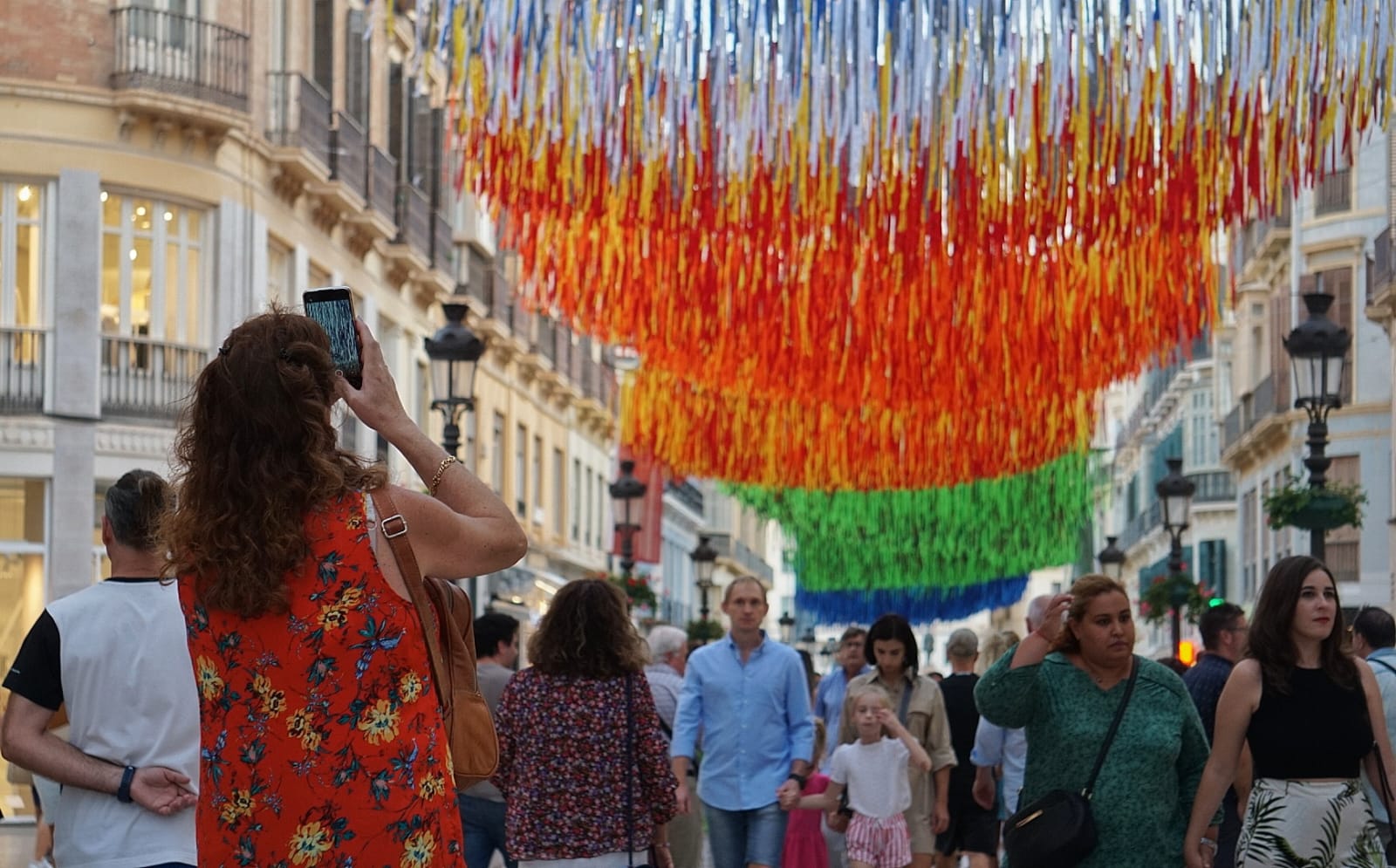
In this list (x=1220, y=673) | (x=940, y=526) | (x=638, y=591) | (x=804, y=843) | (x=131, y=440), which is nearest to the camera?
(x=1220, y=673)

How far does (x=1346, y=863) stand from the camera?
7000mm

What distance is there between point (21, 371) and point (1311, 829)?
20674mm

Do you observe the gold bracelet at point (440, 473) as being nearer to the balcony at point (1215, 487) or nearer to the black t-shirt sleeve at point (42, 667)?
the black t-shirt sleeve at point (42, 667)

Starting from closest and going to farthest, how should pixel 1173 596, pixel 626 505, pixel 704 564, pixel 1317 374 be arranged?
pixel 1317 374, pixel 1173 596, pixel 626 505, pixel 704 564

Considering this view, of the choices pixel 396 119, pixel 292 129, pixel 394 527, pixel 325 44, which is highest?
pixel 325 44

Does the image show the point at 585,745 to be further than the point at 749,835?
No

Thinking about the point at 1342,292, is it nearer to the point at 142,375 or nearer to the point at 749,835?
the point at 142,375

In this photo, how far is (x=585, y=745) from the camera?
8.15 m

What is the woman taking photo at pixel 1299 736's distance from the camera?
701 cm

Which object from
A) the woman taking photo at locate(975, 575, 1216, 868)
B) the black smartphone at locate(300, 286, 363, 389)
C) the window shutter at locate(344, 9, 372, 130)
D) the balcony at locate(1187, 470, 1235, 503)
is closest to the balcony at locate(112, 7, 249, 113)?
the window shutter at locate(344, 9, 372, 130)

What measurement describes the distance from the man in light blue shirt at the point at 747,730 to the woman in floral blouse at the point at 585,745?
2.70 m

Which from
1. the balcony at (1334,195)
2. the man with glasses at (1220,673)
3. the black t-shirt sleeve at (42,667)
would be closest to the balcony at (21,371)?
the man with glasses at (1220,673)

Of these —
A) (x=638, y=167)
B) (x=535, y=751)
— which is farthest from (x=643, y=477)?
(x=535, y=751)

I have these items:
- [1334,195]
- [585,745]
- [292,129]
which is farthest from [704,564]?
[585,745]
